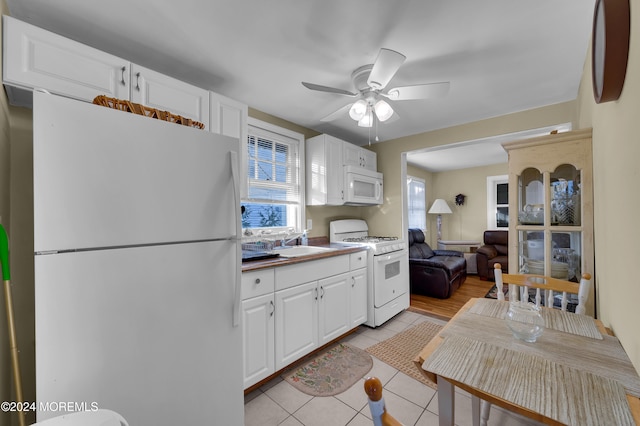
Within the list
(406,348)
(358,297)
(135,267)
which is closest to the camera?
(135,267)

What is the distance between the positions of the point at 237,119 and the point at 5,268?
157 cm

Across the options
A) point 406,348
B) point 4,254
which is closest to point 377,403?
point 4,254

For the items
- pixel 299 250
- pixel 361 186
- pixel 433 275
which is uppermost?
pixel 361 186

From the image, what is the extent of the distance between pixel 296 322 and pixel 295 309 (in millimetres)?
106

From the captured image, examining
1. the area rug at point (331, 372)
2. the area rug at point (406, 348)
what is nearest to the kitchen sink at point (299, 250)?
the area rug at point (331, 372)

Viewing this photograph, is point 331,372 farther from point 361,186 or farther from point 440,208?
point 440,208

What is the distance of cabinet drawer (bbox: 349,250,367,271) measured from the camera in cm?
265

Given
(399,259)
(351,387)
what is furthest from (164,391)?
(399,259)

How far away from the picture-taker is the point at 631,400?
686 mm

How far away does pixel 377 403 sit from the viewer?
51cm

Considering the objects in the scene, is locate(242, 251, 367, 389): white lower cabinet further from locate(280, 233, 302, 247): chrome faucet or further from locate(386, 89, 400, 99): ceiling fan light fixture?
locate(386, 89, 400, 99): ceiling fan light fixture

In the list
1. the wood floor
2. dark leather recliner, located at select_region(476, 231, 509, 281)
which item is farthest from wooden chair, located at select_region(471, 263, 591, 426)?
dark leather recliner, located at select_region(476, 231, 509, 281)

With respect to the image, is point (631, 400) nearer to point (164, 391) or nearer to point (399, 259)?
point (164, 391)

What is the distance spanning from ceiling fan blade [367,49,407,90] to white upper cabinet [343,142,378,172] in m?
1.49
